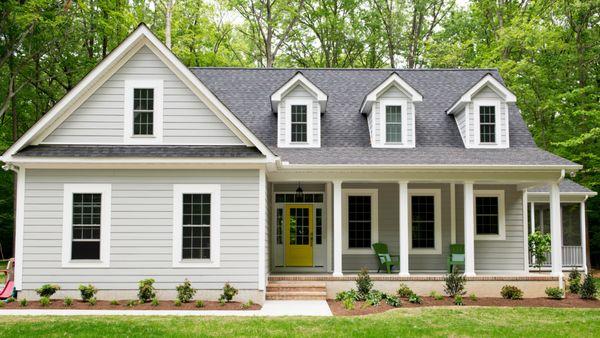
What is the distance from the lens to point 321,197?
61.7ft

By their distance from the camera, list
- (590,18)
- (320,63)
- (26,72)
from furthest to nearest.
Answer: (320,63), (26,72), (590,18)

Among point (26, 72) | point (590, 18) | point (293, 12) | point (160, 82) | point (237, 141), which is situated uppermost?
point (293, 12)

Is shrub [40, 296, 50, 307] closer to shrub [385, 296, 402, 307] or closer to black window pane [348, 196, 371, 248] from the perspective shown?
shrub [385, 296, 402, 307]

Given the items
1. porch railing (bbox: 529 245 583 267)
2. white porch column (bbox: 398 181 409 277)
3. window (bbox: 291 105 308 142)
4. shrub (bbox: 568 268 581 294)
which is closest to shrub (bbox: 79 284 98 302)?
window (bbox: 291 105 308 142)

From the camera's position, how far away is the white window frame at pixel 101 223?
14438 millimetres

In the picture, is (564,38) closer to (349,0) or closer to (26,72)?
(349,0)

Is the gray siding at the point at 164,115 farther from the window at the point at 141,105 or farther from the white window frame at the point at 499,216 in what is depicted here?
the white window frame at the point at 499,216

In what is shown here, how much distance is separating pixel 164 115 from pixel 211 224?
9.73ft

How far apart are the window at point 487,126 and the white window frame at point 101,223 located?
11.0 meters

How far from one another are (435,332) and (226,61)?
26.3 metres

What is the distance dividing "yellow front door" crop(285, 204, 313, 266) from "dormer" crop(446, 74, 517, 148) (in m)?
5.43

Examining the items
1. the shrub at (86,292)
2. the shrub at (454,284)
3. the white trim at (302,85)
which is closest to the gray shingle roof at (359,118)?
the white trim at (302,85)

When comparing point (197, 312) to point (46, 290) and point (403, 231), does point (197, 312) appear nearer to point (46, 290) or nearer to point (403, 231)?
point (46, 290)

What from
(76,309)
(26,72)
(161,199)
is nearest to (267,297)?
(161,199)
